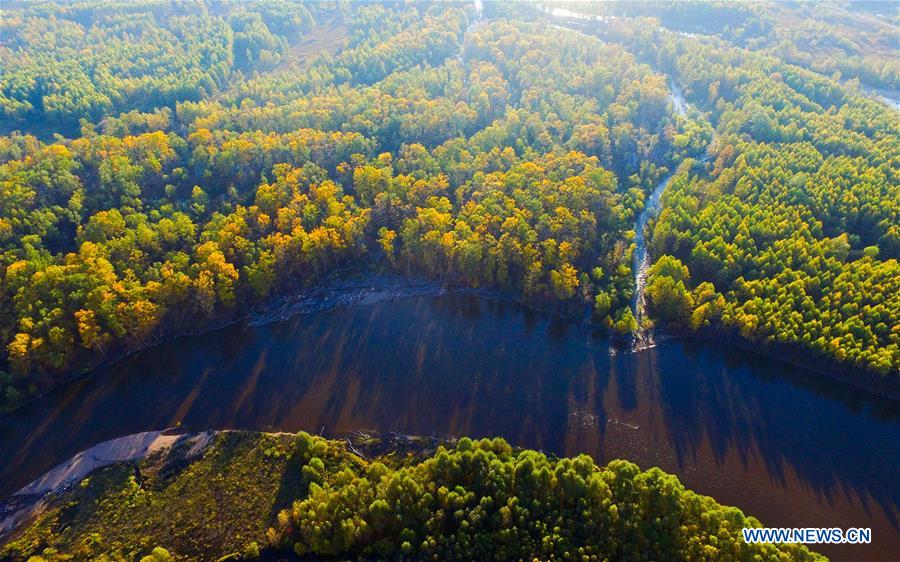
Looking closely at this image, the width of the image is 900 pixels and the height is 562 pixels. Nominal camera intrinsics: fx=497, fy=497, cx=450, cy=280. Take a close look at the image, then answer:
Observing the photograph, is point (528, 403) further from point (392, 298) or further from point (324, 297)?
point (324, 297)

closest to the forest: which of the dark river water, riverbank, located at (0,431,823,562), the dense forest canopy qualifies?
riverbank, located at (0,431,823,562)

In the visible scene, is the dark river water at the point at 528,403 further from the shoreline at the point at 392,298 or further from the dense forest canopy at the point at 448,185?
the dense forest canopy at the point at 448,185

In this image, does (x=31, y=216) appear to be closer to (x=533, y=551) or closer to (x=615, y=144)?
(x=533, y=551)

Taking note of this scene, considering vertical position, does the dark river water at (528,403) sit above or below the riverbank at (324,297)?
below

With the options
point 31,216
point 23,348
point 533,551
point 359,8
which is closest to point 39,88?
point 31,216

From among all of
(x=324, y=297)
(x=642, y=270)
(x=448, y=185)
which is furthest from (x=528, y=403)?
(x=448, y=185)

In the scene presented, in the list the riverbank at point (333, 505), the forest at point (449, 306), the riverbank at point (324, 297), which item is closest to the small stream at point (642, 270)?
the forest at point (449, 306)

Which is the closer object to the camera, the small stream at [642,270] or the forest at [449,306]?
the forest at [449,306]
